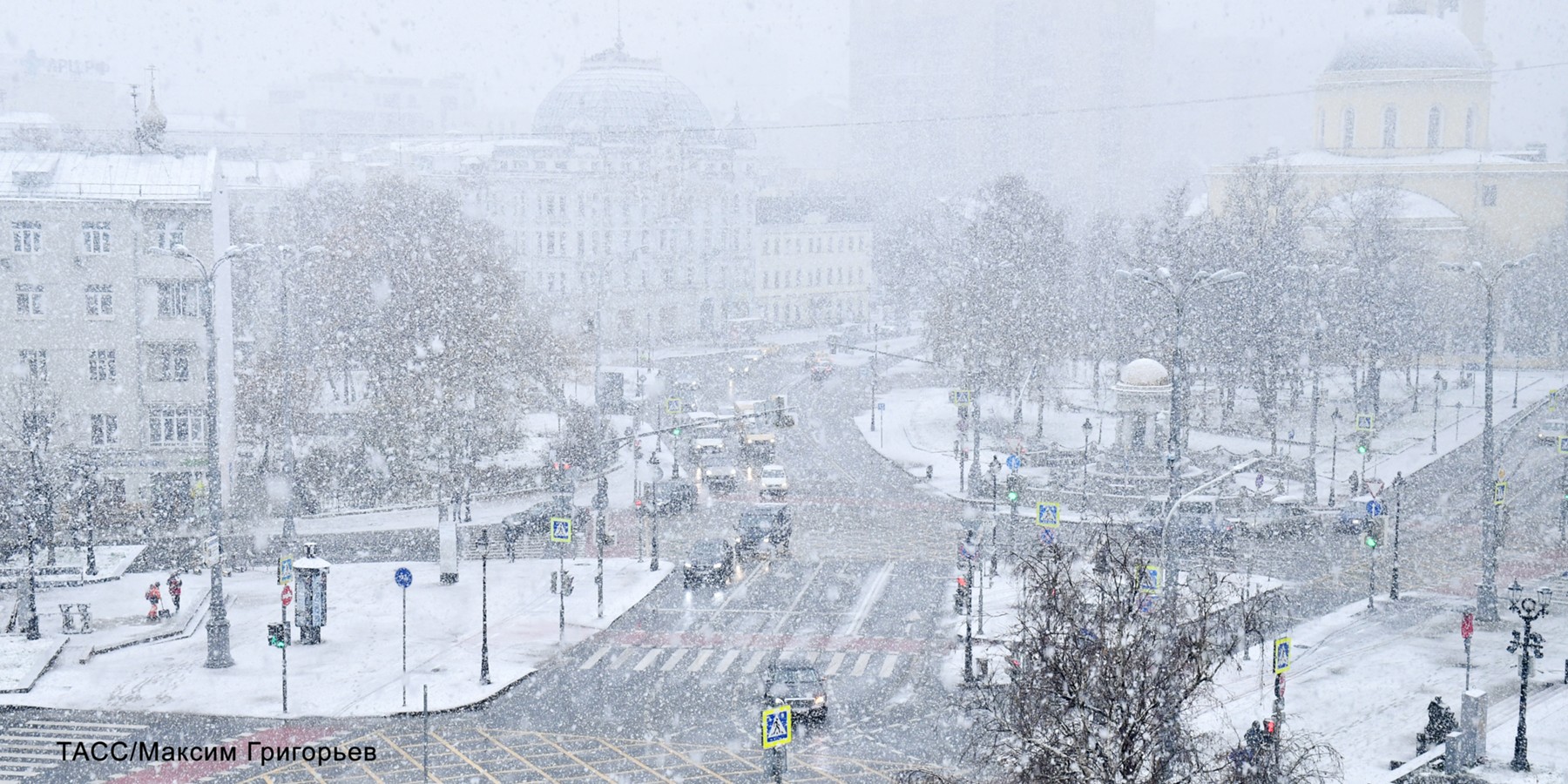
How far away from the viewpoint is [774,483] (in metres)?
55.3

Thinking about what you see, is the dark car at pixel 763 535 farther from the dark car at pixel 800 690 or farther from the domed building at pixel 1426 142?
the domed building at pixel 1426 142

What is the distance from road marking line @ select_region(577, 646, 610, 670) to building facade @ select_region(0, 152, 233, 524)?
21925 mm

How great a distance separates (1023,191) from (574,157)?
137 feet

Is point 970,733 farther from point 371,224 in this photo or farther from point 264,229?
point 264,229

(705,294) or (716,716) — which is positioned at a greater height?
(705,294)

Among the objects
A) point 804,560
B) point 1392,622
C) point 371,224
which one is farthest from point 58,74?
point 1392,622

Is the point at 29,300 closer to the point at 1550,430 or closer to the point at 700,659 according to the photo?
the point at 700,659

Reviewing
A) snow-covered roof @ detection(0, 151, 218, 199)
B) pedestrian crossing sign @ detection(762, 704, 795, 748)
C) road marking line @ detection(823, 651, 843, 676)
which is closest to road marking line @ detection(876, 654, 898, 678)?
road marking line @ detection(823, 651, 843, 676)

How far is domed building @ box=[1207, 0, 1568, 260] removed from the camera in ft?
320

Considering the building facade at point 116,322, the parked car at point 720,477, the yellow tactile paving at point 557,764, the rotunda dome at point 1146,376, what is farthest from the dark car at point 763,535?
the building facade at point 116,322

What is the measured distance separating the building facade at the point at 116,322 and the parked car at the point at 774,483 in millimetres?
19569

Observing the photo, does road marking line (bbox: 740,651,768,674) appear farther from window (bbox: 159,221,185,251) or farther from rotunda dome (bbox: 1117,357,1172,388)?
window (bbox: 159,221,185,251)

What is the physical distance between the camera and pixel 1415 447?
2511 inches

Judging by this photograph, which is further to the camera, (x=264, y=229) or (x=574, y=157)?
(x=574, y=157)
